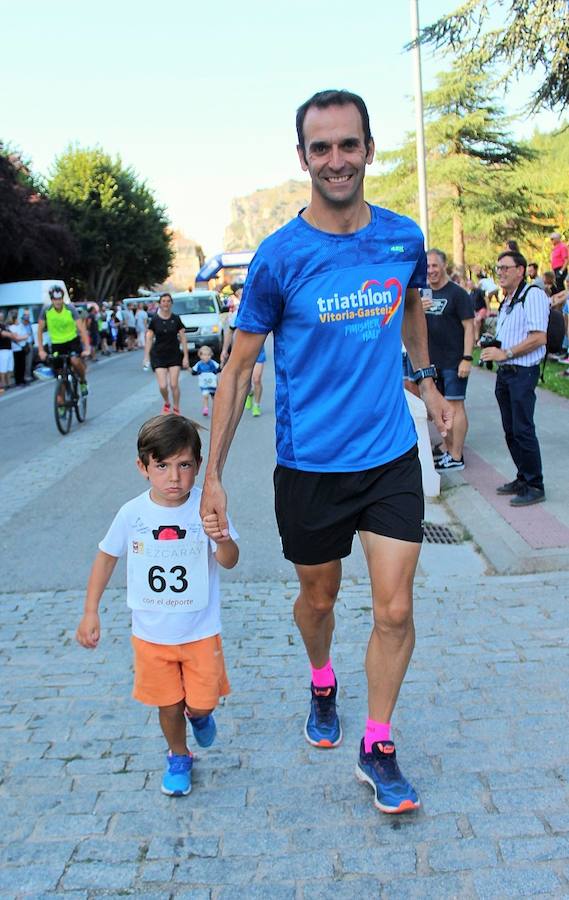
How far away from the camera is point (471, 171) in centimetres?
3931

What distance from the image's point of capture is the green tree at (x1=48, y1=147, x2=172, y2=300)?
5206 centimetres

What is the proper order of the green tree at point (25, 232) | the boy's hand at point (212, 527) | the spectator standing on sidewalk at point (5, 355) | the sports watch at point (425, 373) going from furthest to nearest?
the green tree at point (25, 232)
the spectator standing on sidewalk at point (5, 355)
the sports watch at point (425, 373)
the boy's hand at point (212, 527)

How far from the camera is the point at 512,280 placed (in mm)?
6684

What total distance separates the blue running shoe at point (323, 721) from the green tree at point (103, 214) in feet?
161

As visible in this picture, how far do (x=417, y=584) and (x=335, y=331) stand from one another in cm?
274

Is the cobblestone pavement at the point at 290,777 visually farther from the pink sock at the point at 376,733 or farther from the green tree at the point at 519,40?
the green tree at the point at 519,40

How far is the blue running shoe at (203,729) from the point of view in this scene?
3102 mm

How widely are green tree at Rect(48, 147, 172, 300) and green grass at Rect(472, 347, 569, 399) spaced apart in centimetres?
3939

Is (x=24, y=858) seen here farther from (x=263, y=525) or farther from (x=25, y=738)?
(x=263, y=525)

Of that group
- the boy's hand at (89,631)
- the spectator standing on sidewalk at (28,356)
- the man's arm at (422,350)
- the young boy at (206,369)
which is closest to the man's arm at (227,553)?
the boy's hand at (89,631)

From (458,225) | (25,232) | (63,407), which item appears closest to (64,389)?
(63,407)

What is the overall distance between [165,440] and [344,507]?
2.14ft

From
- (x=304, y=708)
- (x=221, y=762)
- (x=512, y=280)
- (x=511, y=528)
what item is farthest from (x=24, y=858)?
(x=512, y=280)

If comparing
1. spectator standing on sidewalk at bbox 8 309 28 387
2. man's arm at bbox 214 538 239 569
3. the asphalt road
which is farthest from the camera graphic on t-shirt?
spectator standing on sidewalk at bbox 8 309 28 387
